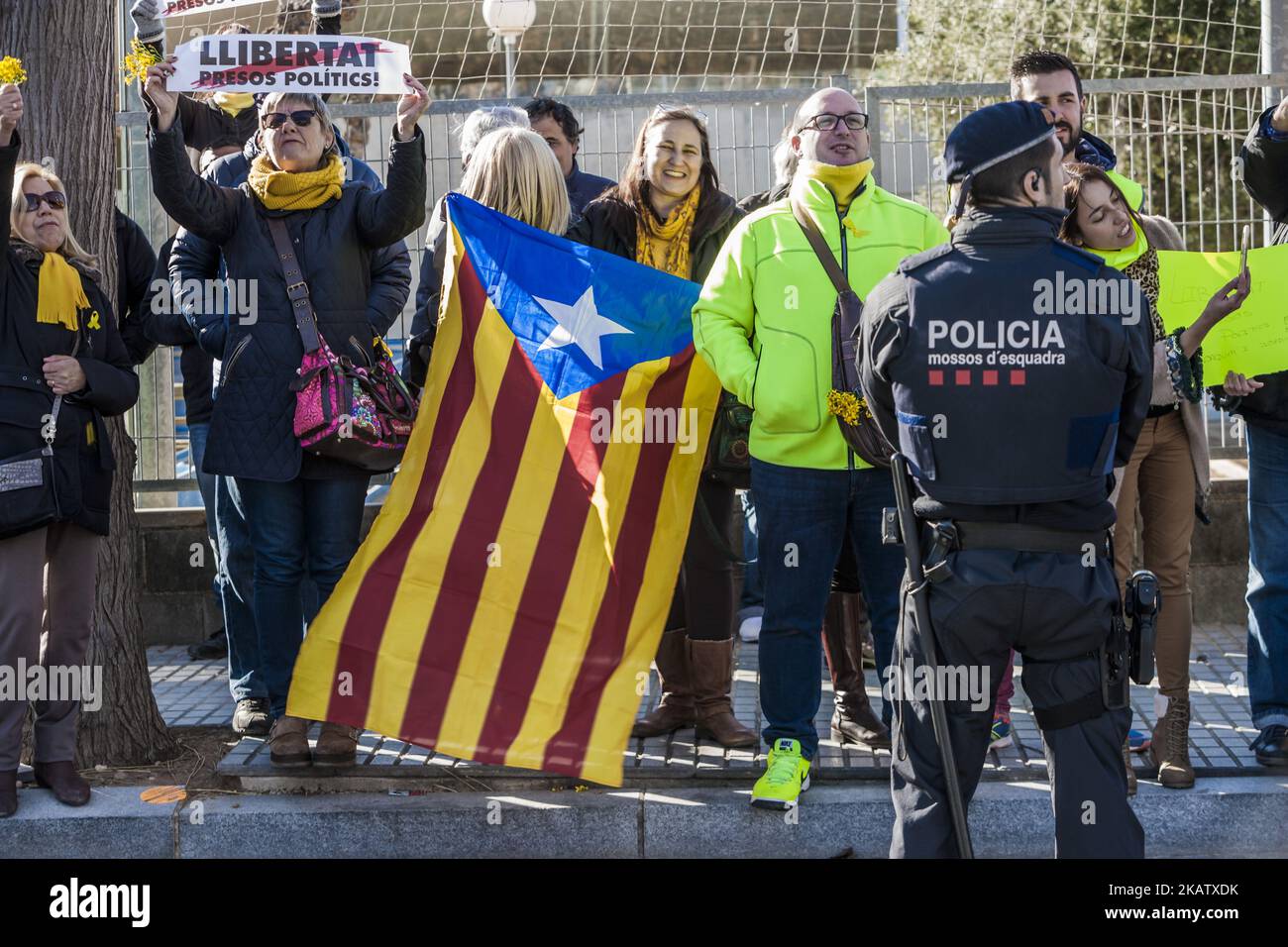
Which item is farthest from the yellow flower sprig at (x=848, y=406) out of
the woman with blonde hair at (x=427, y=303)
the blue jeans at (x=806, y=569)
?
the woman with blonde hair at (x=427, y=303)

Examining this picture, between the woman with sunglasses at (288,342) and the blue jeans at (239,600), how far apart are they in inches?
16.0

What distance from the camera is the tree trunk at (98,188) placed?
19.3ft

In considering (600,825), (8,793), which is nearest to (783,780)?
(600,825)

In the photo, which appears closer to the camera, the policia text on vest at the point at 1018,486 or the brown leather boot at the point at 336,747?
the policia text on vest at the point at 1018,486

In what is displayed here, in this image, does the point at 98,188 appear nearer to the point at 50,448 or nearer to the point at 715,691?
the point at 50,448

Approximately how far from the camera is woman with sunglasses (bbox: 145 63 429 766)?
18.6ft

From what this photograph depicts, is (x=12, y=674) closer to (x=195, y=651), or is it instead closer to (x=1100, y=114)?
(x=195, y=651)

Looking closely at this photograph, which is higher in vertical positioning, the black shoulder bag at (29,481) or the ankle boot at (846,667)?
the black shoulder bag at (29,481)

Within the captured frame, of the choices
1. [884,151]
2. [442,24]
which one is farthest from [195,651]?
[442,24]

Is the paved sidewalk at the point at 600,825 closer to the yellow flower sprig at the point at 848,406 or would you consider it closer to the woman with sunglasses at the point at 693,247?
the woman with sunglasses at the point at 693,247

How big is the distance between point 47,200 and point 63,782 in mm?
1891

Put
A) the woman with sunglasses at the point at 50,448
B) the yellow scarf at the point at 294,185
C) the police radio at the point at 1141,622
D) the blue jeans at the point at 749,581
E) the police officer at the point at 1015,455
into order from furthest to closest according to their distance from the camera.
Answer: the blue jeans at the point at 749,581 < the yellow scarf at the point at 294,185 < the woman with sunglasses at the point at 50,448 < the police radio at the point at 1141,622 < the police officer at the point at 1015,455

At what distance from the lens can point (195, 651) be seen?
785 cm

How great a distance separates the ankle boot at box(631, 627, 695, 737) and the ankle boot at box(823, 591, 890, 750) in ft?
1.70
